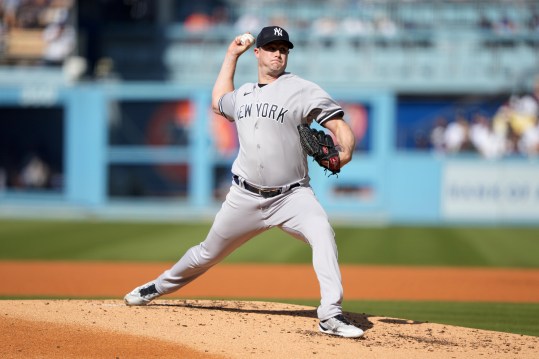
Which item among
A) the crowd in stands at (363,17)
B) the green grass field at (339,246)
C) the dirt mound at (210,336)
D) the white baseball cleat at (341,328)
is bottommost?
the green grass field at (339,246)

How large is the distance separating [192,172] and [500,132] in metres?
6.67

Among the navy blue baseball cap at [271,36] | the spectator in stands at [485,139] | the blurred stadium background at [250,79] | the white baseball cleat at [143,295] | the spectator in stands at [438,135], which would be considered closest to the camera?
the navy blue baseball cap at [271,36]

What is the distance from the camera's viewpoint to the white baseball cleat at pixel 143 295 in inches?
231

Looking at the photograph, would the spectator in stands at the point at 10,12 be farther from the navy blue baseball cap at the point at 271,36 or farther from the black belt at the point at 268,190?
the black belt at the point at 268,190

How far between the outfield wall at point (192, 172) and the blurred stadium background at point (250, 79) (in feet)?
0.10

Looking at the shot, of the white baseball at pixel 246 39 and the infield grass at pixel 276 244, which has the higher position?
the white baseball at pixel 246 39

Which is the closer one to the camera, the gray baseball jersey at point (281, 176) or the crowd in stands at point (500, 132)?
the gray baseball jersey at point (281, 176)

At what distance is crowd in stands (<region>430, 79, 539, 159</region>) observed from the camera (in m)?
18.1

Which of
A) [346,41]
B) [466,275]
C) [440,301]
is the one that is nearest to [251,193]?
[440,301]

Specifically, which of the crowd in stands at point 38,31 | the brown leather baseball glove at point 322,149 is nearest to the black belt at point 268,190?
the brown leather baseball glove at point 322,149

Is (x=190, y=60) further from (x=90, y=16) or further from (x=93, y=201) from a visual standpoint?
(x=93, y=201)

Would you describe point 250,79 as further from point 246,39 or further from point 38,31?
point 246,39

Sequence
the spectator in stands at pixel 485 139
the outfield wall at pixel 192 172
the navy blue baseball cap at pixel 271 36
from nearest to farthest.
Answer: the navy blue baseball cap at pixel 271 36, the outfield wall at pixel 192 172, the spectator in stands at pixel 485 139

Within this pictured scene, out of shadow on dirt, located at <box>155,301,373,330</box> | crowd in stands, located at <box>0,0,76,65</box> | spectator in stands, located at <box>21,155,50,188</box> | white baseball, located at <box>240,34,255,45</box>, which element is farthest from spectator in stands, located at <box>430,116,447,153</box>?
white baseball, located at <box>240,34,255,45</box>
